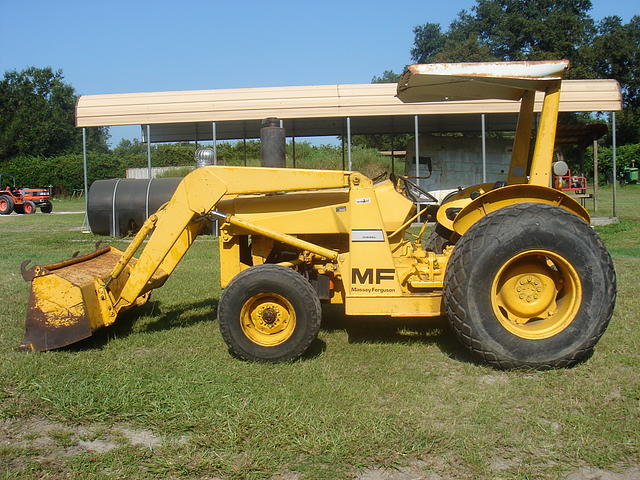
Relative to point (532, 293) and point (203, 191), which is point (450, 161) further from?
point (203, 191)

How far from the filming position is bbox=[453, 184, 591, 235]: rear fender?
5.02 m

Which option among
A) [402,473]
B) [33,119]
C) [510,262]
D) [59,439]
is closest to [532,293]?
[510,262]

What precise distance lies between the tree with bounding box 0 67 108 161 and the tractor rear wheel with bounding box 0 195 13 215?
3180cm

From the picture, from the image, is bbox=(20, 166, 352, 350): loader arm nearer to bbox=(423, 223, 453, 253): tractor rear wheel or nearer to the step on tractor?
the step on tractor

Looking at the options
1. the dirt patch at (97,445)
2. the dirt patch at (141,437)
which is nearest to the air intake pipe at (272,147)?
the dirt patch at (141,437)

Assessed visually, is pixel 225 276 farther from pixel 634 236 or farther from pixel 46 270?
pixel 634 236

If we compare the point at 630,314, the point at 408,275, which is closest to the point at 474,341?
the point at 408,275

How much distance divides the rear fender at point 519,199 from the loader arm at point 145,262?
36.8 inches

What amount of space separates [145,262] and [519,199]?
315 cm

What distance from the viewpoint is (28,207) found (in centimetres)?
2766

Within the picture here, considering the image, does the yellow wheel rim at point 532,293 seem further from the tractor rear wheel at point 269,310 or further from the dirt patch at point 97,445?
the dirt patch at point 97,445

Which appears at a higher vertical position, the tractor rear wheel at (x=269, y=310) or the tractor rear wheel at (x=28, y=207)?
the tractor rear wheel at (x=28, y=207)

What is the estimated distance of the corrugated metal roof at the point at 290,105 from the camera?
1538 cm

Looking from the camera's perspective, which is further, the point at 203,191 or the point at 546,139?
the point at 203,191
